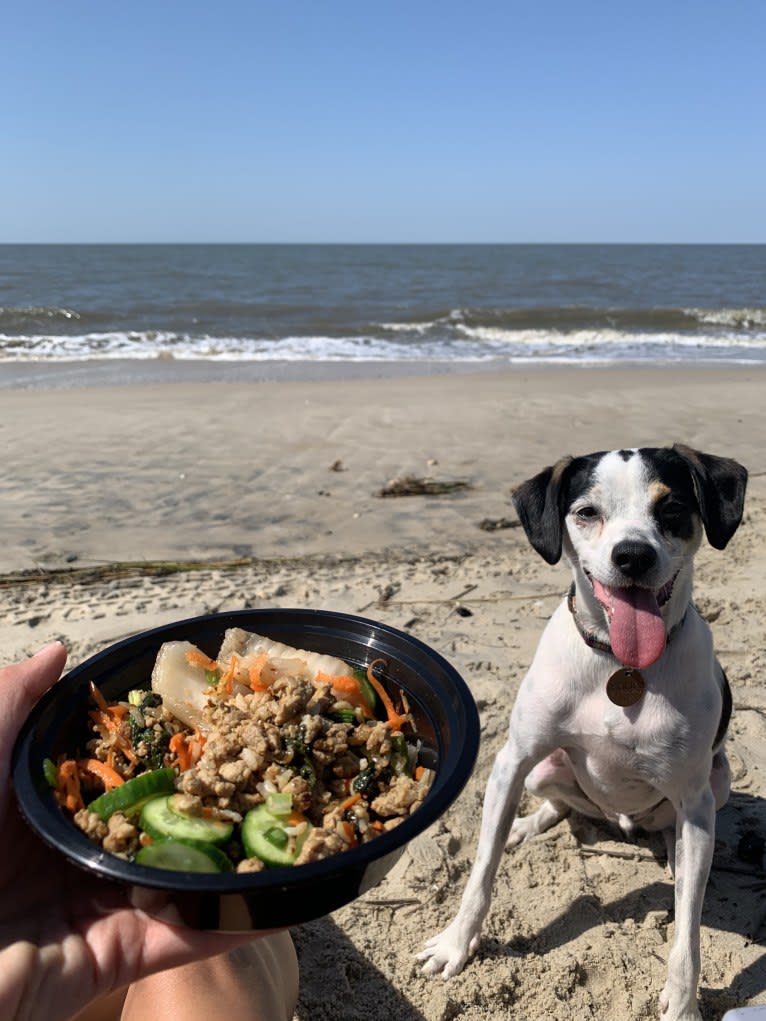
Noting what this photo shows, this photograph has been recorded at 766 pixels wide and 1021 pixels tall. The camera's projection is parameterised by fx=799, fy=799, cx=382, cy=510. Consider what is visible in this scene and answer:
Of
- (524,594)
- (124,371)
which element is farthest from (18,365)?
(524,594)

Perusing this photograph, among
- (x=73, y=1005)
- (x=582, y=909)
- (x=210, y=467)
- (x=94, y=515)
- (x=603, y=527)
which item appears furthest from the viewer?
(x=210, y=467)

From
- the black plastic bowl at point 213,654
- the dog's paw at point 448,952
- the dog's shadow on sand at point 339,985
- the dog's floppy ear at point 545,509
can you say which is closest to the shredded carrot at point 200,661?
the black plastic bowl at point 213,654

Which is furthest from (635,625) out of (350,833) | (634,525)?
(350,833)

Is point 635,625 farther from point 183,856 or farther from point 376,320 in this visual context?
point 376,320

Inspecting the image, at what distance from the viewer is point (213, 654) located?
232cm

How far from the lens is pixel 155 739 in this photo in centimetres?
198

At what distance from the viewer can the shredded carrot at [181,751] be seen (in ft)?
6.38

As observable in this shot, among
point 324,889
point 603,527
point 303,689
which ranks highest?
point 603,527

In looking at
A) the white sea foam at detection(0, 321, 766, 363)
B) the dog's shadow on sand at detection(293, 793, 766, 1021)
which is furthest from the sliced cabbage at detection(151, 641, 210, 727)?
the white sea foam at detection(0, 321, 766, 363)

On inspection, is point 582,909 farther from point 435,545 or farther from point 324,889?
point 435,545

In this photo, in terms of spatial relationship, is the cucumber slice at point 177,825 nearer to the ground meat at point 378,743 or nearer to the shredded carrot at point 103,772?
the shredded carrot at point 103,772

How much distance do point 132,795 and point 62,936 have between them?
0.42 meters

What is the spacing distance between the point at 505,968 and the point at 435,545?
3933mm

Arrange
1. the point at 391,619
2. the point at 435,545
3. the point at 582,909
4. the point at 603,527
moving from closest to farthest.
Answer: the point at 603,527
the point at 582,909
the point at 391,619
the point at 435,545
